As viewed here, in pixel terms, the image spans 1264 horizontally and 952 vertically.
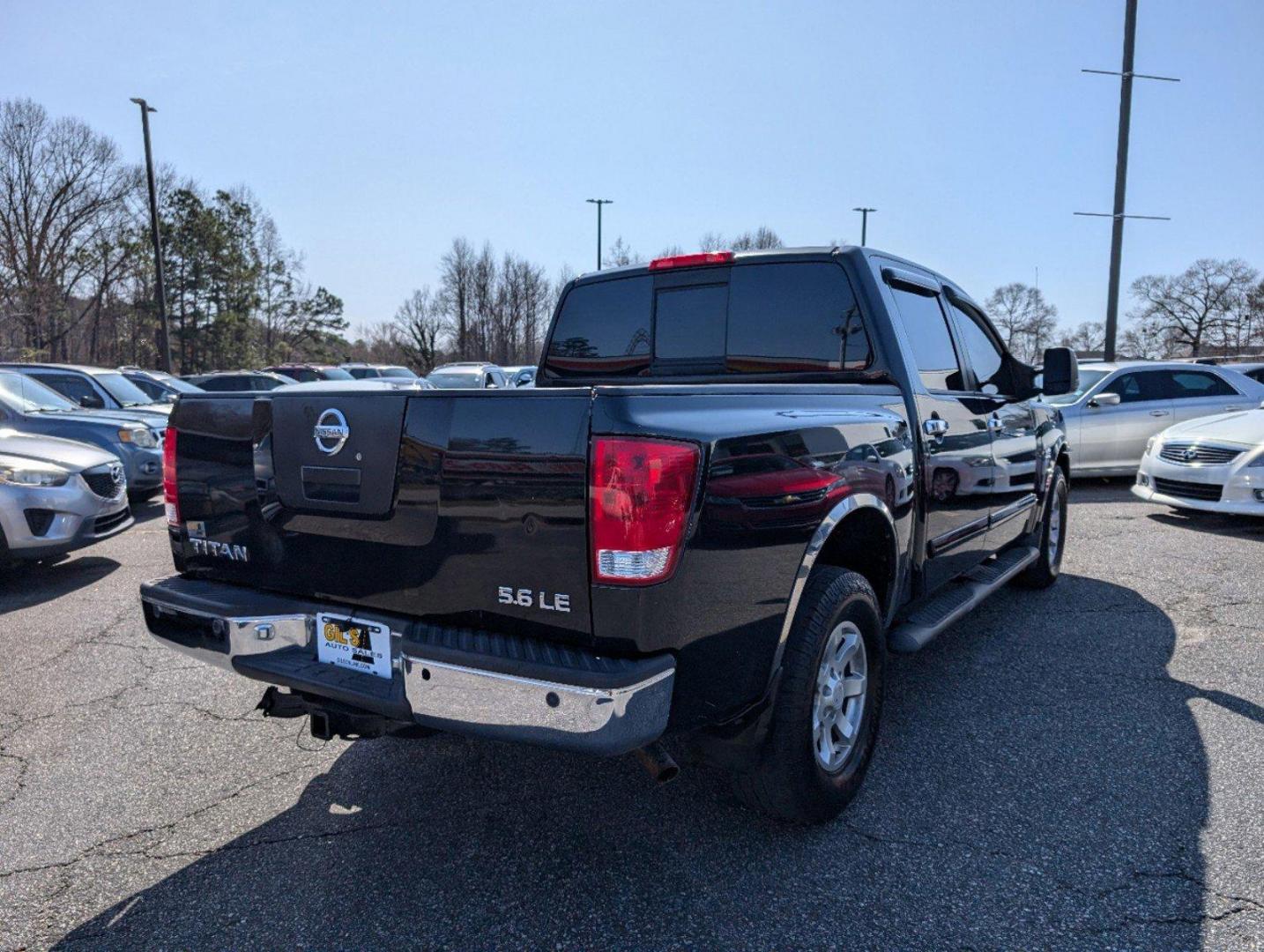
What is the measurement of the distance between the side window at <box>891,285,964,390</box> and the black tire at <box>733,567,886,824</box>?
4.18ft

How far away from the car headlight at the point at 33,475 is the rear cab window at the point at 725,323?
4.47 meters

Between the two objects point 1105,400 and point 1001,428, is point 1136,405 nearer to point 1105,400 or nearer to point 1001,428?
point 1105,400

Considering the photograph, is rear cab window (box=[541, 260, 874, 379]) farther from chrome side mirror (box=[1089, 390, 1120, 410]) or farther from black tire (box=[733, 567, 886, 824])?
chrome side mirror (box=[1089, 390, 1120, 410])

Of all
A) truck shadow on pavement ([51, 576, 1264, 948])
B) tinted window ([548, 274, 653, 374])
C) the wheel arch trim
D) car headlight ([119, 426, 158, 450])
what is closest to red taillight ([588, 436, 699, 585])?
the wheel arch trim

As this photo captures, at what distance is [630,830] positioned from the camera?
2.80 meters

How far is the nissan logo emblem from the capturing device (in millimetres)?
2490

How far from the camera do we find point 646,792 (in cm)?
305

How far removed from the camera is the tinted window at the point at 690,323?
366 cm

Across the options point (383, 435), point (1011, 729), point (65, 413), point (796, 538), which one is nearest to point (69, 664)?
point (383, 435)

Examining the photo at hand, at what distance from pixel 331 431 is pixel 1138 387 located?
441 inches

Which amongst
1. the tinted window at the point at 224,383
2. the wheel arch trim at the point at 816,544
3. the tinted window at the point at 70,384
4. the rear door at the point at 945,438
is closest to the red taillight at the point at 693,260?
the rear door at the point at 945,438

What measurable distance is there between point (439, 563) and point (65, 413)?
9.20 meters

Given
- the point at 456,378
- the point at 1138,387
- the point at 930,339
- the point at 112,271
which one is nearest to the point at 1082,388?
the point at 1138,387

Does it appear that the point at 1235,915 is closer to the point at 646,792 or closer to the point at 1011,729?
the point at 1011,729
